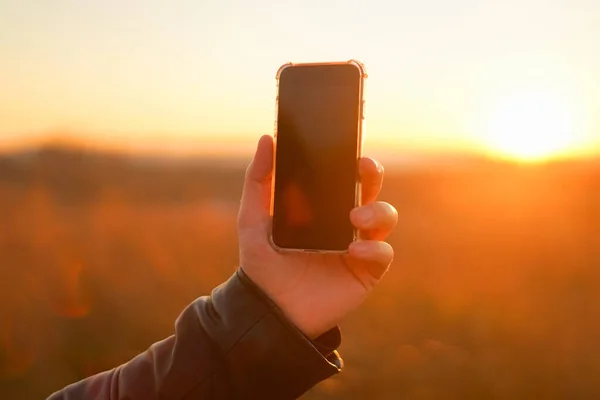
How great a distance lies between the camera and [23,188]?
685 centimetres

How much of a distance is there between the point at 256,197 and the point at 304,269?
0.55 feet

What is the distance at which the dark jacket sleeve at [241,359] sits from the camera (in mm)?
1100

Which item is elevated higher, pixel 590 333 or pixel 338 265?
pixel 338 265

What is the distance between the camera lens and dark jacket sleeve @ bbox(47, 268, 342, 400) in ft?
3.61

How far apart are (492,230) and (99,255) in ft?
9.66

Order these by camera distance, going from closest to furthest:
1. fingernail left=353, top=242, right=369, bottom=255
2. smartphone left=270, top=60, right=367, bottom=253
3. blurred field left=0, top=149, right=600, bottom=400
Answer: fingernail left=353, top=242, right=369, bottom=255
smartphone left=270, top=60, right=367, bottom=253
blurred field left=0, top=149, right=600, bottom=400

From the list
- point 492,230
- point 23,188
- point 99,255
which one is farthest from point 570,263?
point 23,188

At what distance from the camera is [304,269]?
1.16 meters

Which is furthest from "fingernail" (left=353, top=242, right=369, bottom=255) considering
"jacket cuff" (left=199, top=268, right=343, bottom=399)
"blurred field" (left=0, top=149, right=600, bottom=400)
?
"blurred field" (left=0, top=149, right=600, bottom=400)

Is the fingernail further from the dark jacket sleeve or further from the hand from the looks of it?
the dark jacket sleeve

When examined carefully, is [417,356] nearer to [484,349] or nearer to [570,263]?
[484,349]

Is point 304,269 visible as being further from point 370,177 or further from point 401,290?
point 401,290

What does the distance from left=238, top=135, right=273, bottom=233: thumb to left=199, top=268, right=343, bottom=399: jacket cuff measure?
0.47 ft

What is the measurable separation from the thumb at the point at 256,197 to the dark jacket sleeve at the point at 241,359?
12 centimetres
